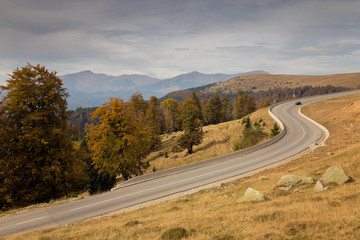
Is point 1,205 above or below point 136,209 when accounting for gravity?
above

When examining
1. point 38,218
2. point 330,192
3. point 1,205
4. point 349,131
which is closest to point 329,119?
point 349,131

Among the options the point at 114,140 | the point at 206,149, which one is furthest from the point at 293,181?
the point at 206,149

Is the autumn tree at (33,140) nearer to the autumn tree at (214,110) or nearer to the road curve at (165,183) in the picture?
the road curve at (165,183)

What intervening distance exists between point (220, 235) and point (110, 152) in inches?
817

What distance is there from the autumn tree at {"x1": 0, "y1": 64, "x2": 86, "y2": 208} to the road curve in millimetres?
3992

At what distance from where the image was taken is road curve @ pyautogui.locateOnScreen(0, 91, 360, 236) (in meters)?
14.2

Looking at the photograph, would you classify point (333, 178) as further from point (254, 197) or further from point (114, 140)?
point (114, 140)

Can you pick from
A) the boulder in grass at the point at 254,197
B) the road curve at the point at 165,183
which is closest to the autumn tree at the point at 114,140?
the road curve at the point at 165,183

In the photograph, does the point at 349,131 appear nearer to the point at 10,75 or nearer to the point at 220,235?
the point at 220,235

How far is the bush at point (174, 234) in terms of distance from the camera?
A: 834 centimetres

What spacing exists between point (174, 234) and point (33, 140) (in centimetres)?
Answer: 1646

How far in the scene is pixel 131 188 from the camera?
20297mm

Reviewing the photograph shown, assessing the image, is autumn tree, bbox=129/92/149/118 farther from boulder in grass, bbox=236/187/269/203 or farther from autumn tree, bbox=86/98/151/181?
boulder in grass, bbox=236/187/269/203

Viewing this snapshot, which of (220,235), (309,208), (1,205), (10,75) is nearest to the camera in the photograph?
(220,235)
